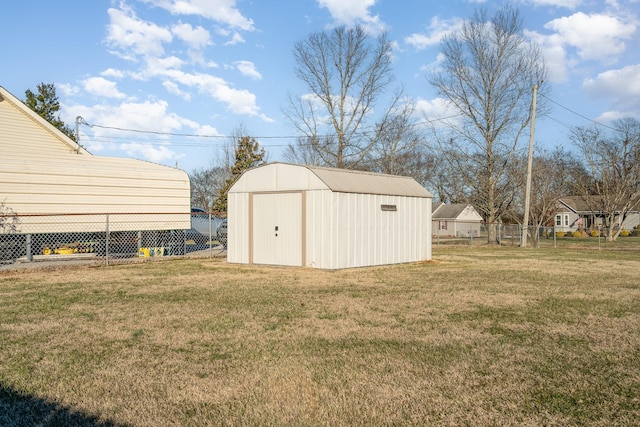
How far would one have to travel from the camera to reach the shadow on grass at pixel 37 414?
3842mm

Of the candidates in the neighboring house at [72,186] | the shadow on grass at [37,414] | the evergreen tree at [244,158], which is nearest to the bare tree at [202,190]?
the evergreen tree at [244,158]

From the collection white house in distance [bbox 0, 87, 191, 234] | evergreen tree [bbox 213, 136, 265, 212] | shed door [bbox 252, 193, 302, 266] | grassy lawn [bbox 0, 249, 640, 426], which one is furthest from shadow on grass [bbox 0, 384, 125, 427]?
evergreen tree [bbox 213, 136, 265, 212]

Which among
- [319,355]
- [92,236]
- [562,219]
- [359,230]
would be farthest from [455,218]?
[319,355]

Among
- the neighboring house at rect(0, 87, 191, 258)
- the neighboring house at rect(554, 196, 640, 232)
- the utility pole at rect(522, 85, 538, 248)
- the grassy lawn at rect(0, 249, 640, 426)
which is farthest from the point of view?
the neighboring house at rect(554, 196, 640, 232)

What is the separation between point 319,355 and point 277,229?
10034 millimetres

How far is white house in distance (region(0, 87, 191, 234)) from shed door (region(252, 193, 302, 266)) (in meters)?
4.45

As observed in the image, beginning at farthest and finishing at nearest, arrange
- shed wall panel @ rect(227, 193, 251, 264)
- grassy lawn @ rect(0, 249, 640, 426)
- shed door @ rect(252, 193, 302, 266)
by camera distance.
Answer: shed wall panel @ rect(227, 193, 251, 264), shed door @ rect(252, 193, 302, 266), grassy lawn @ rect(0, 249, 640, 426)

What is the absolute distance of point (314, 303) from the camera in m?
9.10

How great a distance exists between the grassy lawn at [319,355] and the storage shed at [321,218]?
3.64 m

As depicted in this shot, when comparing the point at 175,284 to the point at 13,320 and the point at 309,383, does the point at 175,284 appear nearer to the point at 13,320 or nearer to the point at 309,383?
the point at 13,320

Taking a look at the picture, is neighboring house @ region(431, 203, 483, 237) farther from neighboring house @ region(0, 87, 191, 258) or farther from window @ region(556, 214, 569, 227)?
neighboring house @ region(0, 87, 191, 258)

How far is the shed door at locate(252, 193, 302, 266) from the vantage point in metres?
15.2

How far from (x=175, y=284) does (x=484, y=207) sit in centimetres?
2591

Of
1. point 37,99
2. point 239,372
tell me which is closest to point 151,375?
point 239,372
